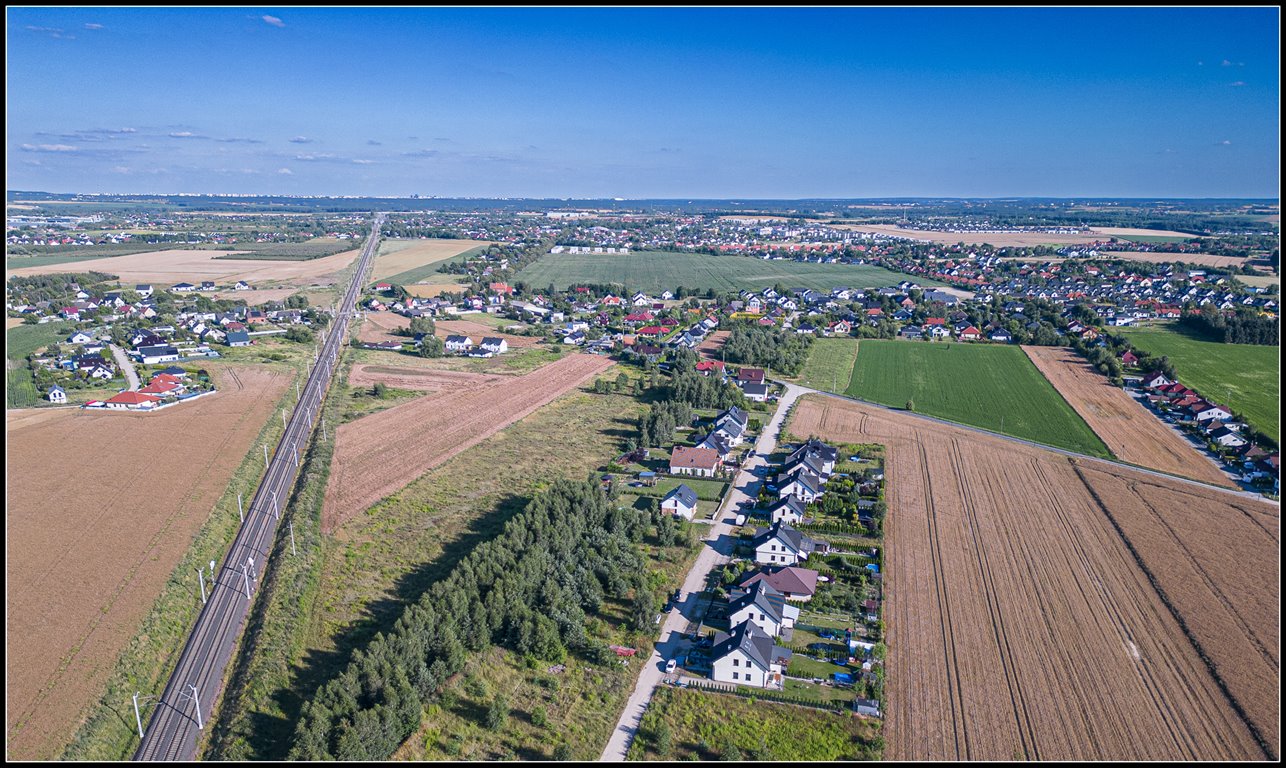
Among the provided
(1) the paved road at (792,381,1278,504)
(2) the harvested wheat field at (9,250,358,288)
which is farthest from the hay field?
(1) the paved road at (792,381,1278,504)

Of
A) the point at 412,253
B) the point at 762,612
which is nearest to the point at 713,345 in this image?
Result: the point at 762,612

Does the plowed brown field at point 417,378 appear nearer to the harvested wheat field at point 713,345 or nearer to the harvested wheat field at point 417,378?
the harvested wheat field at point 417,378

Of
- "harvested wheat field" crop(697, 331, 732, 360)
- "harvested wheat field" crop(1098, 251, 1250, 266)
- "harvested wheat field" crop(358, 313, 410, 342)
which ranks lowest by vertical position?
"harvested wheat field" crop(358, 313, 410, 342)

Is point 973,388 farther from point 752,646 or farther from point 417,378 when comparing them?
point 417,378

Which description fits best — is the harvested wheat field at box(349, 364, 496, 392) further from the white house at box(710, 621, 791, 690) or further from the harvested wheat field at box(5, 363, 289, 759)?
the white house at box(710, 621, 791, 690)

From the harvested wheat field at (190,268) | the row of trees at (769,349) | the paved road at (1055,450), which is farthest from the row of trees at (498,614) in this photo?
the harvested wheat field at (190,268)

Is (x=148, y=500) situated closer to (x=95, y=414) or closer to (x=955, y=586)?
(x=95, y=414)
